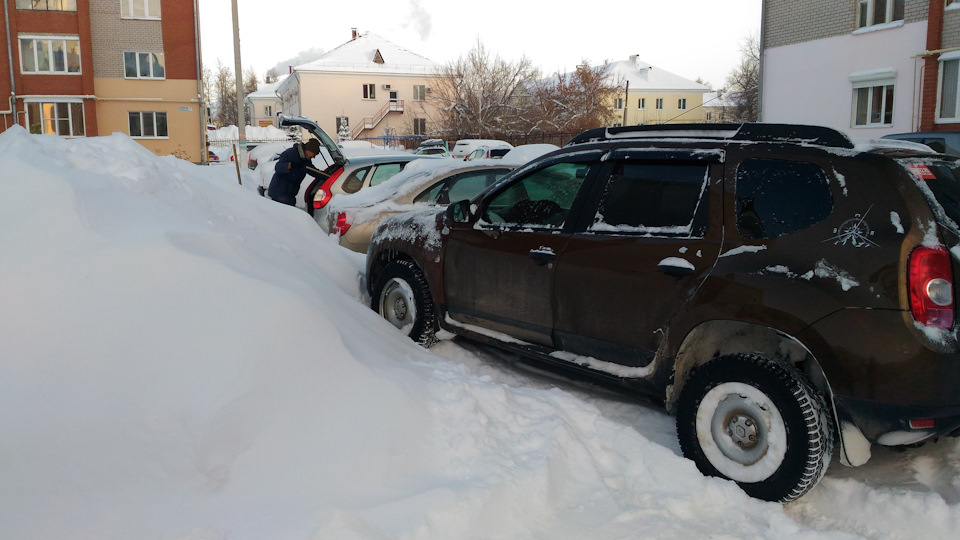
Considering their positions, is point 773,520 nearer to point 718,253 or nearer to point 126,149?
point 718,253

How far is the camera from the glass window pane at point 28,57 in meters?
39.8

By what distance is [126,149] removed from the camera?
213 inches

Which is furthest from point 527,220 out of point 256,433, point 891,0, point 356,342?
point 891,0

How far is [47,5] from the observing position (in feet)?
130

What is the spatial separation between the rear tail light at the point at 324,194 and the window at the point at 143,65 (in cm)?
3588

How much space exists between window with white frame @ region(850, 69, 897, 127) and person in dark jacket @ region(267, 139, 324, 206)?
62.0 feet

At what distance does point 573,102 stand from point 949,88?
33.4 metres

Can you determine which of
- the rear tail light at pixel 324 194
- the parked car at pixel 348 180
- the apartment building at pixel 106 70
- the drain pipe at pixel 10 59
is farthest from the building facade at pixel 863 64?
the drain pipe at pixel 10 59

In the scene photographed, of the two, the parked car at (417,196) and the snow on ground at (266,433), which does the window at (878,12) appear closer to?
the parked car at (417,196)

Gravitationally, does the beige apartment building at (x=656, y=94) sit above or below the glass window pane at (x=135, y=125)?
above

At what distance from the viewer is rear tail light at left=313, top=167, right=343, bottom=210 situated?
33.7 ft

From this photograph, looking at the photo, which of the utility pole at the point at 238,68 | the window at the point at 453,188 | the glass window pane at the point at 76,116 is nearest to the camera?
the window at the point at 453,188

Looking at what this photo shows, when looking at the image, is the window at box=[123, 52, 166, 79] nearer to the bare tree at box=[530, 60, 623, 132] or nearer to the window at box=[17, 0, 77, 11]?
the window at box=[17, 0, 77, 11]

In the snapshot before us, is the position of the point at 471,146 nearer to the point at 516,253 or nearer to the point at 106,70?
the point at 106,70
